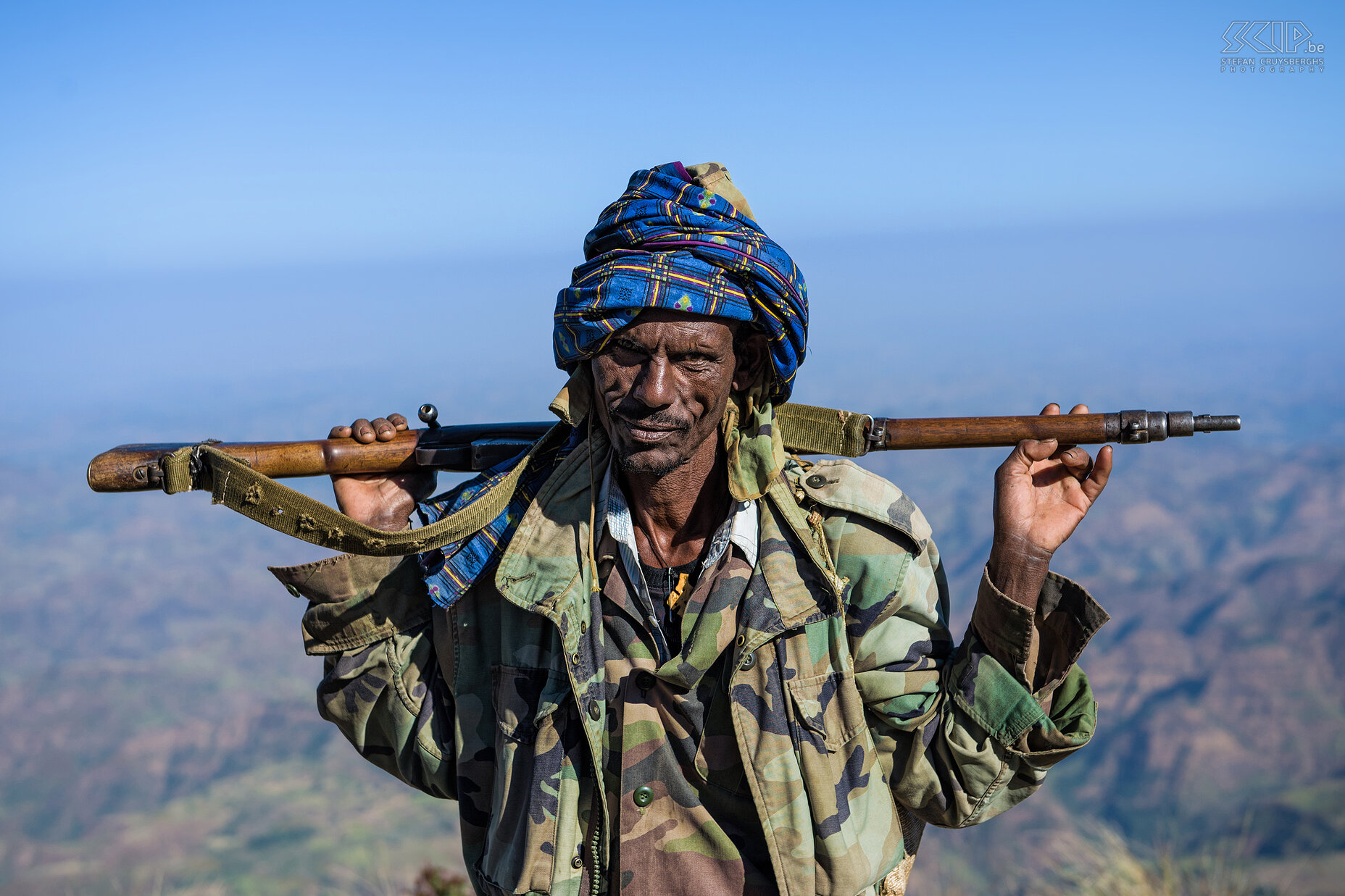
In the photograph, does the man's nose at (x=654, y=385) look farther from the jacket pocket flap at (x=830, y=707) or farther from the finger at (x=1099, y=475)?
the finger at (x=1099, y=475)

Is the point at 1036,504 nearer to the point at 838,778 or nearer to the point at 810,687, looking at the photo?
the point at 810,687

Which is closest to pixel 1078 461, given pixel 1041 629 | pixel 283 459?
pixel 1041 629

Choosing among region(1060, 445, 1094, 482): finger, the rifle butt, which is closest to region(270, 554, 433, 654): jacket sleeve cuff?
the rifle butt

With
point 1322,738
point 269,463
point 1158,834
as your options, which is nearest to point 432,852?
point 1158,834

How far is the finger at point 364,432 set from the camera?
352 centimetres

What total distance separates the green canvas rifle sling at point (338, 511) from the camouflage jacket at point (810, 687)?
12 cm

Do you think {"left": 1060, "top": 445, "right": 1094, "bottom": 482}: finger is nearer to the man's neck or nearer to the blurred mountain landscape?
the man's neck

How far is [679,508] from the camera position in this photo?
11.0ft

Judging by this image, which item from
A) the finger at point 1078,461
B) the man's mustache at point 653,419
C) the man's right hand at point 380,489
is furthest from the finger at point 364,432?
Answer: the finger at point 1078,461

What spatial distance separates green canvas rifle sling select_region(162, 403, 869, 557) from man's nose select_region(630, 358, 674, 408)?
52cm

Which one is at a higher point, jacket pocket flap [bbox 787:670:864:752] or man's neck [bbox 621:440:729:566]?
man's neck [bbox 621:440:729:566]

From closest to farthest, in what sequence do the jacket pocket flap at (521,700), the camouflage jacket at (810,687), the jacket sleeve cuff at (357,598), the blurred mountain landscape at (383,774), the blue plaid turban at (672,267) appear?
the blue plaid turban at (672,267) < the camouflage jacket at (810,687) < the jacket pocket flap at (521,700) < the jacket sleeve cuff at (357,598) < the blurred mountain landscape at (383,774)

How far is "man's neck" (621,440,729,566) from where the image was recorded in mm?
3336

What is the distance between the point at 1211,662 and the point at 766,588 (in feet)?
530
